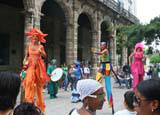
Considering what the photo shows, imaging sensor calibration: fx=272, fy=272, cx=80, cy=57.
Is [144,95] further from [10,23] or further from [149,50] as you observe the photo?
[10,23]

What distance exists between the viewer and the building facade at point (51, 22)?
51.8ft

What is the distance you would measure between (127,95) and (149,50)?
634 inches

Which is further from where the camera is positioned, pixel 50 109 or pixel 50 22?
pixel 50 22

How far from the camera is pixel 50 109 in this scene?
817 cm

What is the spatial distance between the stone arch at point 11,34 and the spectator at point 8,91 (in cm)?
1668

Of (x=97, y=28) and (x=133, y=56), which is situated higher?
(x=97, y=28)

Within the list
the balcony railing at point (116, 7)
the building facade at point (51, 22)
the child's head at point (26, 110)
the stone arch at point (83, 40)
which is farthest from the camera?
the stone arch at point (83, 40)

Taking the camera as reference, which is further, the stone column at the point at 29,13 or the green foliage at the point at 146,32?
the green foliage at the point at 146,32

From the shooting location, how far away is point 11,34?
1986cm

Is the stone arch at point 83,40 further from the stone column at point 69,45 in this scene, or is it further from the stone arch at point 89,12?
the stone column at point 69,45

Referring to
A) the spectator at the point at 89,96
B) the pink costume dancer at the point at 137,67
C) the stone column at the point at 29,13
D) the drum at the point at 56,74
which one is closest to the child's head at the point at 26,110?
the spectator at the point at 89,96

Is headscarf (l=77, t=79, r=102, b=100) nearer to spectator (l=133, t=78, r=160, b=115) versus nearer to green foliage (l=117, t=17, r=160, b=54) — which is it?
spectator (l=133, t=78, r=160, b=115)

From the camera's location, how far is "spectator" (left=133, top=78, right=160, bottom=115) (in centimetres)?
188

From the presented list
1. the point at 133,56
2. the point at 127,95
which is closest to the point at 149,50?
the point at 133,56
